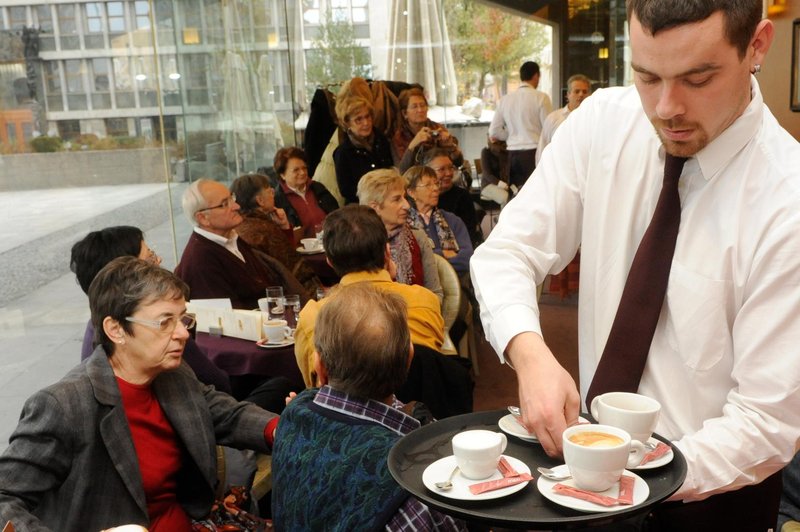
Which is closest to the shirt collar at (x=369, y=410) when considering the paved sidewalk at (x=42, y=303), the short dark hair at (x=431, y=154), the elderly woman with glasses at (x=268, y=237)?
the paved sidewalk at (x=42, y=303)

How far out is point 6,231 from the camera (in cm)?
397

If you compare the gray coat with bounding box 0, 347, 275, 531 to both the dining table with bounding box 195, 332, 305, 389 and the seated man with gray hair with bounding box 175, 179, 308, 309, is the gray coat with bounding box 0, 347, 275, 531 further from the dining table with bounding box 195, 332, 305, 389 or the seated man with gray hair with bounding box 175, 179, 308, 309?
the seated man with gray hair with bounding box 175, 179, 308, 309

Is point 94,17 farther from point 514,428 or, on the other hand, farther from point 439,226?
point 514,428

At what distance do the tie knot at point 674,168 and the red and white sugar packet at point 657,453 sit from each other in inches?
17.9

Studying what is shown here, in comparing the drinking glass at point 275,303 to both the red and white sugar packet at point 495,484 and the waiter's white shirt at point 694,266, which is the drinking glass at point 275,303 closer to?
the waiter's white shirt at point 694,266

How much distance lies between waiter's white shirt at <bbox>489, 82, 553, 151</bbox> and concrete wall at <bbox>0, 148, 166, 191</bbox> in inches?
248

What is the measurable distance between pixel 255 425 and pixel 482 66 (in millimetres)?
10653

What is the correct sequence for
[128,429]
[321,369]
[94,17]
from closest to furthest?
[321,369]
[128,429]
[94,17]

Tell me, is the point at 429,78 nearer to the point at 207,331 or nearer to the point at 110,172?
the point at 110,172

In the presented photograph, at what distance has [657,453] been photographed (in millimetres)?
1126

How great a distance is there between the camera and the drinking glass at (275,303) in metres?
3.97

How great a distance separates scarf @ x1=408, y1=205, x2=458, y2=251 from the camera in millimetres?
5711

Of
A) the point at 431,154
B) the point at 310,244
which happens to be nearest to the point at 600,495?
the point at 310,244

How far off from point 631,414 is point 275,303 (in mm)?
3037
